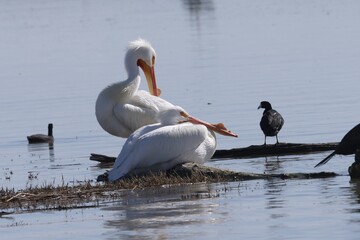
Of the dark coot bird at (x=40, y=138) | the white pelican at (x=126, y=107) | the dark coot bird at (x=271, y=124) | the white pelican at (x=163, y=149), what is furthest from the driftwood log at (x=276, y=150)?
the dark coot bird at (x=40, y=138)

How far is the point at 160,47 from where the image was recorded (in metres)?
33.2

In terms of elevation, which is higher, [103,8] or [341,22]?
[103,8]

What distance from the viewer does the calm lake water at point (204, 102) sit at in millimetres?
9516

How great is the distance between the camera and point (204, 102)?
2067 centimetres

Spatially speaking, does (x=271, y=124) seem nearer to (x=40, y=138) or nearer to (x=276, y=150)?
(x=276, y=150)

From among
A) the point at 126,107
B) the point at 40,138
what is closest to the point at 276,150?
the point at 126,107

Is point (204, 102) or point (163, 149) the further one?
point (204, 102)

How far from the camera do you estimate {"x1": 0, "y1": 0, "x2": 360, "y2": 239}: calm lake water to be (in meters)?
9.52

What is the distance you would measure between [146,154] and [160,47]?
21.1m

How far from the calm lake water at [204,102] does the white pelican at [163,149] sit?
84 cm

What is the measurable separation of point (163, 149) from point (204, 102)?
334 inches

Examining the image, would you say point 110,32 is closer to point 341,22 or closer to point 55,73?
point 341,22

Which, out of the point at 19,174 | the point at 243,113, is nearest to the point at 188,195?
the point at 19,174

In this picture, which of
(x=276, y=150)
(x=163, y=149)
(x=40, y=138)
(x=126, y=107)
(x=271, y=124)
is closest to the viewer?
(x=163, y=149)
